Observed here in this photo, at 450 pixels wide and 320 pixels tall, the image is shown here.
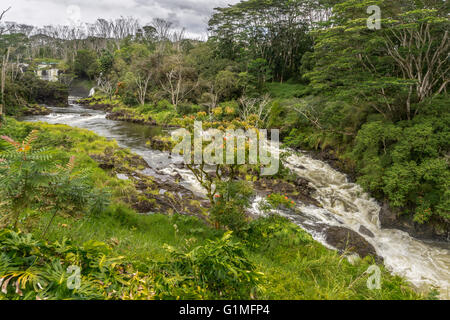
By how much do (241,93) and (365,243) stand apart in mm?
21455

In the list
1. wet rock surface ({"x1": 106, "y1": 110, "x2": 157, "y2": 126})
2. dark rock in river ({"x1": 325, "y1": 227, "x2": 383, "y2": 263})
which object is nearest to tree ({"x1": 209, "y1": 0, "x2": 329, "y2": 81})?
wet rock surface ({"x1": 106, "y1": 110, "x2": 157, "y2": 126})

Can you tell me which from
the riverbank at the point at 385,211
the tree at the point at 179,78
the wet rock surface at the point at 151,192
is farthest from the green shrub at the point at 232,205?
the tree at the point at 179,78

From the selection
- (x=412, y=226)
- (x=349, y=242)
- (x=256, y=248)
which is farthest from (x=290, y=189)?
(x=256, y=248)

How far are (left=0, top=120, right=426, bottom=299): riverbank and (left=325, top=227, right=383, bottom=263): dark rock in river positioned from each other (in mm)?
1840

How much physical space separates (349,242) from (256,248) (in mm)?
3794

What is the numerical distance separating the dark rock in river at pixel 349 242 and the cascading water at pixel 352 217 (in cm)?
23

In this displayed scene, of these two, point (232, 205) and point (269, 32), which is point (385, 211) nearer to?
point (232, 205)

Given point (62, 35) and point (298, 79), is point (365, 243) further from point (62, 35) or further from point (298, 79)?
point (62, 35)

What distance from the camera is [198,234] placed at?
4.85 m

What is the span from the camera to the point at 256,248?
15.2 feet

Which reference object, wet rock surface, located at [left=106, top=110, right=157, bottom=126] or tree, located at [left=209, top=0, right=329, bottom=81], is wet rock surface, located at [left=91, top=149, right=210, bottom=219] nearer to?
wet rock surface, located at [left=106, top=110, right=157, bottom=126]

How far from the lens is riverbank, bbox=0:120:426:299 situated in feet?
6.63

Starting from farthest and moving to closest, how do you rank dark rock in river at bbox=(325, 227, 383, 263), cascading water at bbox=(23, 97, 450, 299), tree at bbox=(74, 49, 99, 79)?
tree at bbox=(74, 49, 99, 79) → dark rock in river at bbox=(325, 227, 383, 263) → cascading water at bbox=(23, 97, 450, 299)
